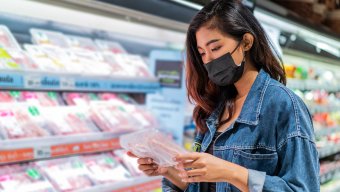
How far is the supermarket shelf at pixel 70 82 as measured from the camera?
84.5 inches

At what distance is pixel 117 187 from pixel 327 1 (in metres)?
3.30

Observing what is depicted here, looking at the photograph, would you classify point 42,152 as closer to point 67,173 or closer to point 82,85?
point 67,173

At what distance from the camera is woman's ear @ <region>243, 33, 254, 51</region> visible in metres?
1.56

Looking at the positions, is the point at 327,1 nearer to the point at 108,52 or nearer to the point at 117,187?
the point at 108,52

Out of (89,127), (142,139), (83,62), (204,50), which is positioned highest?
(204,50)

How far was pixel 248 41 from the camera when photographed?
1.57 metres

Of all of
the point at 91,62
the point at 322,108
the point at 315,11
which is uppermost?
the point at 315,11

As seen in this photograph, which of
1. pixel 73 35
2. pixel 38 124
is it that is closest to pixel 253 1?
pixel 73 35

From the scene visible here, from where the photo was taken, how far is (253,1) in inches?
103

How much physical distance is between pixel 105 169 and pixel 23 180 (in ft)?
1.90

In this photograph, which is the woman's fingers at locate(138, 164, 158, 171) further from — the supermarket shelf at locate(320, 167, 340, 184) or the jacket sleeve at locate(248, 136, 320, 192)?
the supermarket shelf at locate(320, 167, 340, 184)

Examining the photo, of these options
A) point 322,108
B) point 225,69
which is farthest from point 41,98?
point 322,108

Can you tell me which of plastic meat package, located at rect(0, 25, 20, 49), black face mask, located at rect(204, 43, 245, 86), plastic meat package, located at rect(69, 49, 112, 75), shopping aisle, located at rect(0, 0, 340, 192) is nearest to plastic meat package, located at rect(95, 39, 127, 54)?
shopping aisle, located at rect(0, 0, 340, 192)

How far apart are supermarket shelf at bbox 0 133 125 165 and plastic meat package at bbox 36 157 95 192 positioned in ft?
0.47
